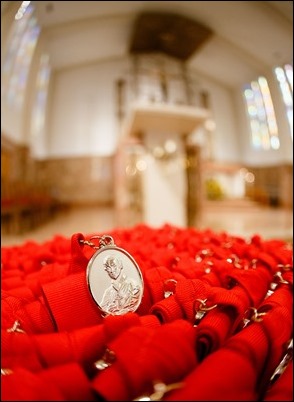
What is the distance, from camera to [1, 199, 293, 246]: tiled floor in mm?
965

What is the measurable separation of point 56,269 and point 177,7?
0.64 meters

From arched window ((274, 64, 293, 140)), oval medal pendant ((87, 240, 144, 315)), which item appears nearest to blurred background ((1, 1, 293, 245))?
arched window ((274, 64, 293, 140))

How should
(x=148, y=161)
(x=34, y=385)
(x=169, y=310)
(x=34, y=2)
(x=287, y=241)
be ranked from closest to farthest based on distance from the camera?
1. (x=34, y=385)
2. (x=169, y=310)
3. (x=34, y=2)
4. (x=287, y=241)
5. (x=148, y=161)

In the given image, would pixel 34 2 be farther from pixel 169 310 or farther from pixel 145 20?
pixel 169 310

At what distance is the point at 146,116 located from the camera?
1268mm

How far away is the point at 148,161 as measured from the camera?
156 cm

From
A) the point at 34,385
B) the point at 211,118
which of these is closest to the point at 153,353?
the point at 34,385

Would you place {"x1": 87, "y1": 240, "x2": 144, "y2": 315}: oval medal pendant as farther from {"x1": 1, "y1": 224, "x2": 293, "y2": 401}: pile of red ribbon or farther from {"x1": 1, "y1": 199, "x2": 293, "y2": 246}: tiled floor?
{"x1": 1, "y1": 199, "x2": 293, "y2": 246}: tiled floor

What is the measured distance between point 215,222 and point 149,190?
0.39 m

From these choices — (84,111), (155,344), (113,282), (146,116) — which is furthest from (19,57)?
(155,344)

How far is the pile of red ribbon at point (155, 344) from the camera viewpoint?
0.22m

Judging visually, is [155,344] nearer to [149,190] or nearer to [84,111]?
[84,111]

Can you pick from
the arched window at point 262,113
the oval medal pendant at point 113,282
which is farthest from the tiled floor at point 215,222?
the oval medal pendant at point 113,282

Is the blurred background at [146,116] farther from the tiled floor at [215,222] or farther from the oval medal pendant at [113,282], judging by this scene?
the oval medal pendant at [113,282]
